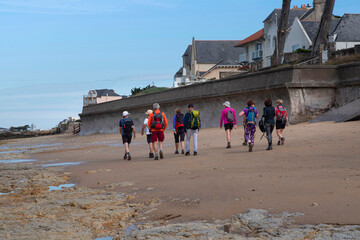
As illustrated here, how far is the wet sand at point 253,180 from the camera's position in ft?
20.7

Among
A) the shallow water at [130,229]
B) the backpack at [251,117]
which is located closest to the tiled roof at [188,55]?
the backpack at [251,117]

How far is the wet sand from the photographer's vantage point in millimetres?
6320

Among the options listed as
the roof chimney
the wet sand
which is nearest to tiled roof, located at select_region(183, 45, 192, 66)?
the roof chimney

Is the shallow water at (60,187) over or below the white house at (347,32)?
below

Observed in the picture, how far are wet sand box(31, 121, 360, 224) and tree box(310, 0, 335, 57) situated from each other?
657 inches

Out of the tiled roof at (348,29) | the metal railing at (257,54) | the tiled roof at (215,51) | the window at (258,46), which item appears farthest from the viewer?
the tiled roof at (215,51)

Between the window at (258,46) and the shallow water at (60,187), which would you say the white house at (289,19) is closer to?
the window at (258,46)

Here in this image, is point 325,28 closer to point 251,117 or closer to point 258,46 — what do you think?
point 251,117

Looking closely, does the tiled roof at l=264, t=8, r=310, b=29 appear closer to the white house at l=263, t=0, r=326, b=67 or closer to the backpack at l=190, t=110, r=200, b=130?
the white house at l=263, t=0, r=326, b=67

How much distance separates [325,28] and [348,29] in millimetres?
18748

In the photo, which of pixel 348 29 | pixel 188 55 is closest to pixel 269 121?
pixel 348 29

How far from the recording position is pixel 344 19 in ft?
161

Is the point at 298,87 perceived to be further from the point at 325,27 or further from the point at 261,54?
the point at 261,54

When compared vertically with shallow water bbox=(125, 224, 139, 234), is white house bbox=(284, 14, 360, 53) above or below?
→ above
